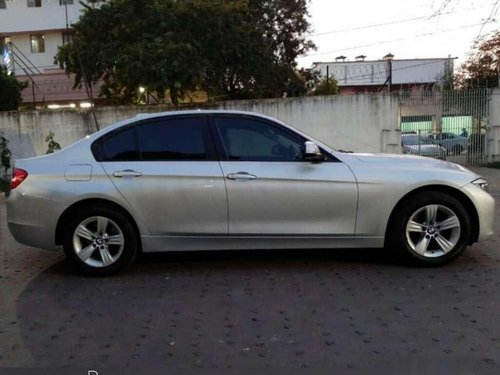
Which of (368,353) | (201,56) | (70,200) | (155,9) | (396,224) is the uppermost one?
(155,9)

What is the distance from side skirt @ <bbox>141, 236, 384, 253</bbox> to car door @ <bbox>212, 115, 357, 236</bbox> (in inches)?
2.8

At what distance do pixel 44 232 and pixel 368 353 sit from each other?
3393mm

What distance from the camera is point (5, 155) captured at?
1582 centimetres

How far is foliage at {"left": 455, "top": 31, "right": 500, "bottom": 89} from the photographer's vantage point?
3102 cm

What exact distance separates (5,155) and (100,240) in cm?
1188

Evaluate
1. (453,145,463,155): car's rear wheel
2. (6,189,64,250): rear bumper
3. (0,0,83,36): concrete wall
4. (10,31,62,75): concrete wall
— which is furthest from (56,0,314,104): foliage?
(10,31,62,75): concrete wall

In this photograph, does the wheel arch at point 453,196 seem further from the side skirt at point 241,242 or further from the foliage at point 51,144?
the foliage at point 51,144

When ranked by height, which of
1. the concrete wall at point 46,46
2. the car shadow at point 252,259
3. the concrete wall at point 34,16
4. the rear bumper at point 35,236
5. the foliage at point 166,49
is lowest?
the car shadow at point 252,259

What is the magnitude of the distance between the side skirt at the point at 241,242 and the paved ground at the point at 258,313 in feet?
0.93

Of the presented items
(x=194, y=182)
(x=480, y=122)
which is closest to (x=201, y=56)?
(x=480, y=122)

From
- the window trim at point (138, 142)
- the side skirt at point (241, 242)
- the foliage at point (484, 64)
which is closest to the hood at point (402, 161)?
the side skirt at point (241, 242)

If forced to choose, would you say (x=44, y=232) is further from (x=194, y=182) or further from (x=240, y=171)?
(x=240, y=171)

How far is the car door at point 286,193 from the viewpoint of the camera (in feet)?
17.5

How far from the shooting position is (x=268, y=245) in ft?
17.9
